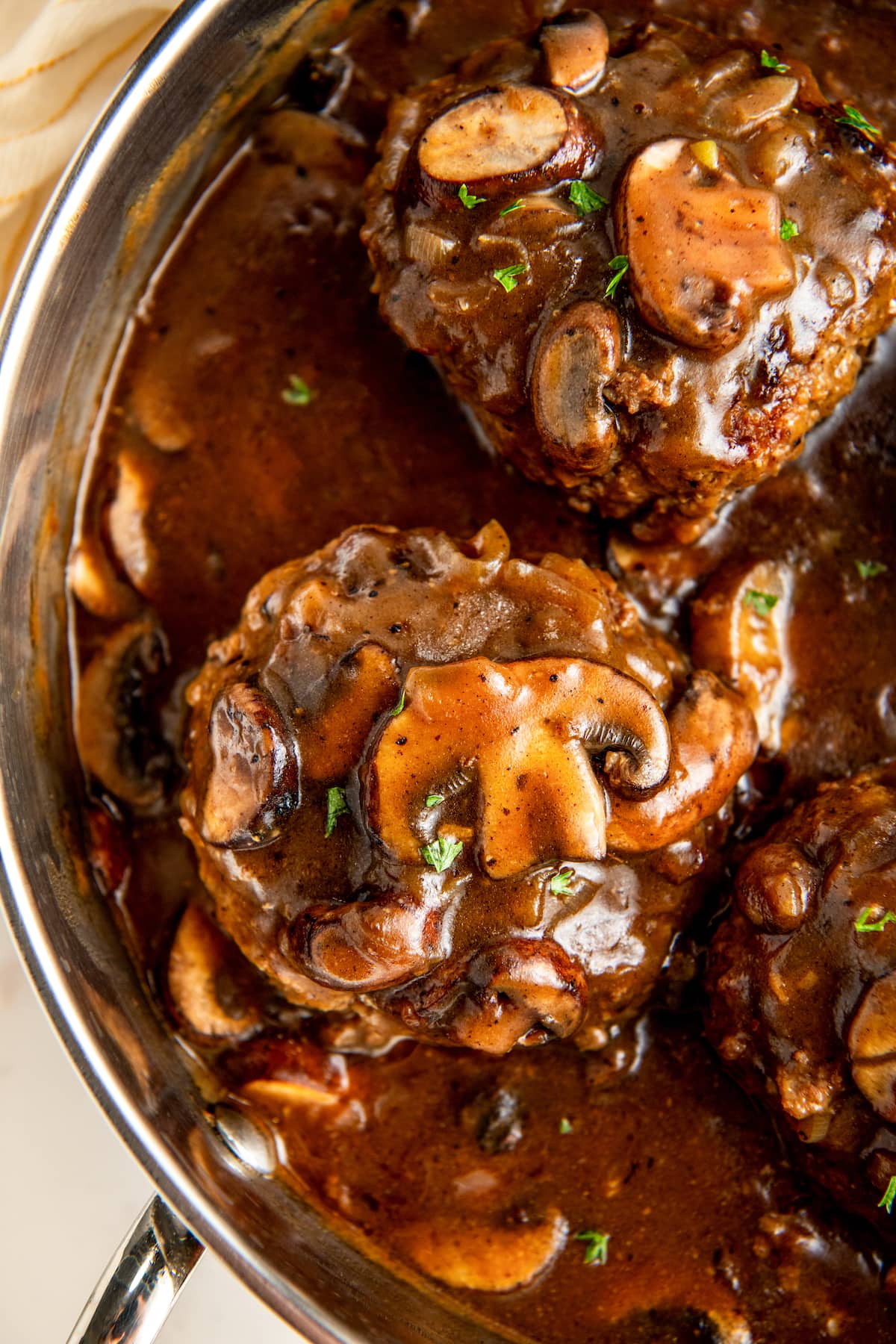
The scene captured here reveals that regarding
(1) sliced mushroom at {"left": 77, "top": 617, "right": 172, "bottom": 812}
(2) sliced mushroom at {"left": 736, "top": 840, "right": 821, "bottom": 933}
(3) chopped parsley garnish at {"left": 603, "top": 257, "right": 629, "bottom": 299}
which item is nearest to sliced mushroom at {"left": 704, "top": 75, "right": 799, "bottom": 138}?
(3) chopped parsley garnish at {"left": 603, "top": 257, "right": 629, "bottom": 299}

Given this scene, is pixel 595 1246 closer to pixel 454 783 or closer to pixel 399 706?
pixel 454 783

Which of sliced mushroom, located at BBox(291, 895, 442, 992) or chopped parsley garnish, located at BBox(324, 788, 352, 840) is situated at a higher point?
chopped parsley garnish, located at BBox(324, 788, 352, 840)

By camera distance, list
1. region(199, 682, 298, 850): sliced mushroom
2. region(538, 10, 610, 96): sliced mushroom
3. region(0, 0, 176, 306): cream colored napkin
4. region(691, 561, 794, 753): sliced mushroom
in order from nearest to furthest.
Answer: region(199, 682, 298, 850): sliced mushroom, region(538, 10, 610, 96): sliced mushroom, region(691, 561, 794, 753): sliced mushroom, region(0, 0, 176, 306): cream colored napkin

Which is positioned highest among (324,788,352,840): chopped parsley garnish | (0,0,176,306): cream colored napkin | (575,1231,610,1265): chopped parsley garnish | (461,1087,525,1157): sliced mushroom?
(0,0,176,306): cream colored napkin

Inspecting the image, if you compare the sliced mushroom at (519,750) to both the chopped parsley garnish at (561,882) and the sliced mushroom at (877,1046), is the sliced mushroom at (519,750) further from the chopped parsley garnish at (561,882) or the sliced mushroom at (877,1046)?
the sliced mushroom at (877,1046)

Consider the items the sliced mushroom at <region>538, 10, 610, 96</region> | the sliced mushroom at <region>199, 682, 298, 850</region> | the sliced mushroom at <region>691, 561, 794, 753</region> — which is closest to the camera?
the sliced mushroom at <region>199, 682, 298, 850</region>

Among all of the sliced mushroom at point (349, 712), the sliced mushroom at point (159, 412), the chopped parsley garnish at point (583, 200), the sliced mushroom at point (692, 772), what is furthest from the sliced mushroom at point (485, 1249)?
the chopped parsley garnish at point (583, 200)

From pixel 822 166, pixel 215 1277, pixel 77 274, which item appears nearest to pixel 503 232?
pixel 822 166

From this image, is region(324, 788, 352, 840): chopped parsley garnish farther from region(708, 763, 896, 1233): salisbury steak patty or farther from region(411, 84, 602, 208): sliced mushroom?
region(411, 84, 602, 208): sliced mushroom
